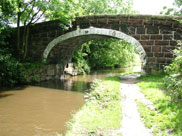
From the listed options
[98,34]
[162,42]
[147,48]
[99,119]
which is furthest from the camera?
[98,34]

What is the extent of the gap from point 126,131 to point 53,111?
9.22ft

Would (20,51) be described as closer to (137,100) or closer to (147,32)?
(147,32)

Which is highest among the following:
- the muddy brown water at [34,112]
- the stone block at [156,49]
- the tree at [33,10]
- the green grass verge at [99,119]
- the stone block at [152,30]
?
the tree at [33,10]

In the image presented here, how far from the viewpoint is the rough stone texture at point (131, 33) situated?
326 inches

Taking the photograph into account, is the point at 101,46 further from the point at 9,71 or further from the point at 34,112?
the point at 34,112

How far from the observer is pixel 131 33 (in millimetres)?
8930

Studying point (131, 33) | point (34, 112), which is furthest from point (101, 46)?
point (34, 112)

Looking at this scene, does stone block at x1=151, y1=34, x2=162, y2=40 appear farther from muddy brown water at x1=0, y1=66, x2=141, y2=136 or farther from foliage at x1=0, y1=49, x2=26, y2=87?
foliage at x1=0, y1=49, x2=26, y2=87

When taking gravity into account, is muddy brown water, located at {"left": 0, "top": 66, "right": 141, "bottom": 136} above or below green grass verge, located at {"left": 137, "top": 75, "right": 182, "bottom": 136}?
below

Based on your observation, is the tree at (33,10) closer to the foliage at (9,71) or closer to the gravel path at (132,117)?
the foliage at (9,71)

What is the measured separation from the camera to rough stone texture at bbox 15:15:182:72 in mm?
8289

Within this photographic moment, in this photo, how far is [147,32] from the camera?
862 cm

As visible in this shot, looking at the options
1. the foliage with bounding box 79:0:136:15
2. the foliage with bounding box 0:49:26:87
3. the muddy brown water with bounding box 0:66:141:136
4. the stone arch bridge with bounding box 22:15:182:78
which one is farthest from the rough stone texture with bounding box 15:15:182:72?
the foliage with bounding box 79:0:136:15

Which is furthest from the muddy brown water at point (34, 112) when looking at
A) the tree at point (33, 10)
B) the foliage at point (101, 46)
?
the foliage at point (101, 46)
